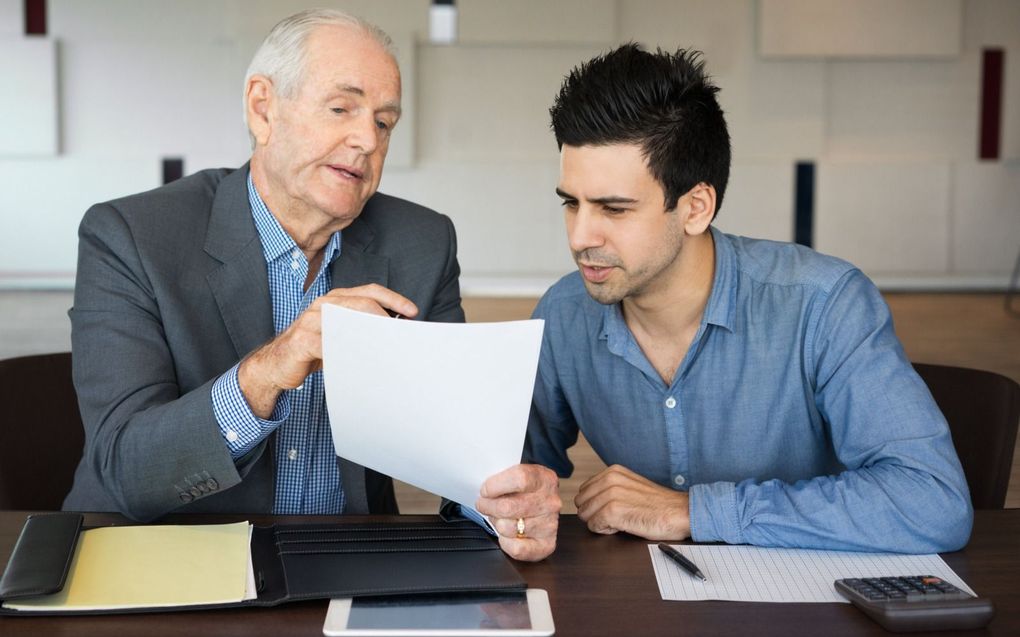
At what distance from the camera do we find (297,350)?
1553mm

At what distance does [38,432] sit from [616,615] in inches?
49.4

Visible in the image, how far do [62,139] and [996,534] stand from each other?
30.6 ft

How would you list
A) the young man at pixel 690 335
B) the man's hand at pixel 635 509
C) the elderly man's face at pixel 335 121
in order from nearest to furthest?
the man's hand at pixel 635 509, the young man at pixel 690 335, the elderly man's face at pixel 335 121

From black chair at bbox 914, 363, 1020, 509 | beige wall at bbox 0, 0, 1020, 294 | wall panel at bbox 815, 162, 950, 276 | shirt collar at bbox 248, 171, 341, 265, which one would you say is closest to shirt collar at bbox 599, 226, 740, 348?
black chair at bbox 914, 363, 1020, 509

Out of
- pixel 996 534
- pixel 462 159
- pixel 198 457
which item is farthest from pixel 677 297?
pixel 462 159

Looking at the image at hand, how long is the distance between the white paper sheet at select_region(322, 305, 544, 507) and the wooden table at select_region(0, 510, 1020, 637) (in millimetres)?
174

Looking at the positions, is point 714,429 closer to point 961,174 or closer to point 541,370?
point 541,370

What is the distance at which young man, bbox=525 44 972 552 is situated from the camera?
1692 millimetres

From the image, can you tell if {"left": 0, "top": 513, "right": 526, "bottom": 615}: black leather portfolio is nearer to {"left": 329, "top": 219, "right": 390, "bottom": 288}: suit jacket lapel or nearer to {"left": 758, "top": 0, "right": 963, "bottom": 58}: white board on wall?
{"left": 329, "top": 219, "right": 390, "bottom": 288}: suit jacket lapel

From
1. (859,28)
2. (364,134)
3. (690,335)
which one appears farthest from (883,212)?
(364,134)

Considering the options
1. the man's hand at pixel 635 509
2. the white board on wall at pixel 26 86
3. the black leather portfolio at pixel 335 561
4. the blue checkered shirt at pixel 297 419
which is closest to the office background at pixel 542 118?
the white board on wall at pixel 26 86

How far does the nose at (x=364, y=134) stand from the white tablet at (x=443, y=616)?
894 millimetres

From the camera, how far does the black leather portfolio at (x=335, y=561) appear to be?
1.27m

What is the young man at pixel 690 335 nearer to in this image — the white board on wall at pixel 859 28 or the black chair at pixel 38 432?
the black chair at pixel 38 432
